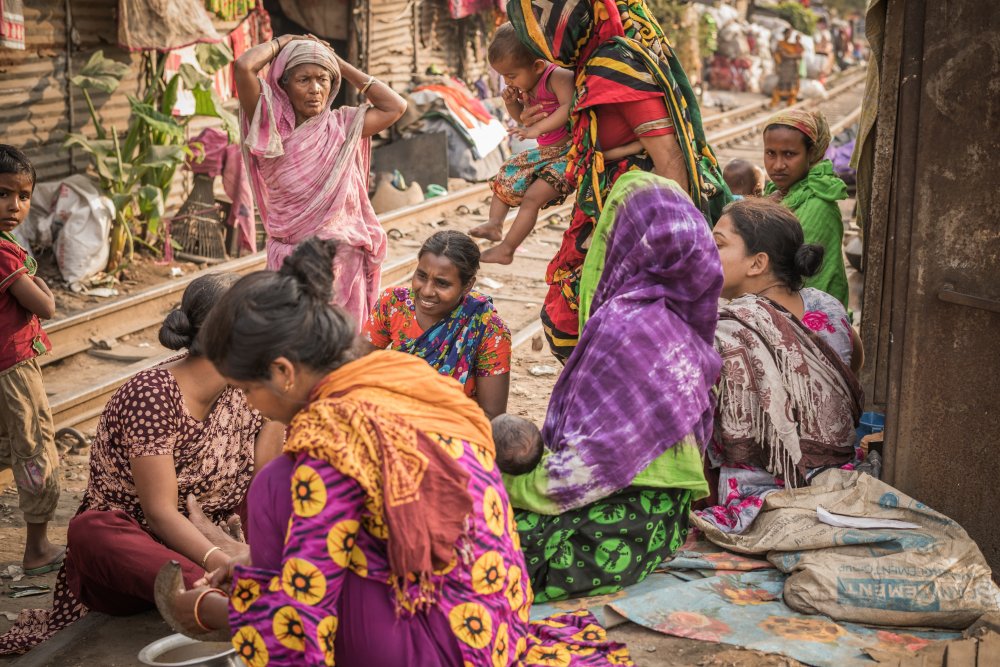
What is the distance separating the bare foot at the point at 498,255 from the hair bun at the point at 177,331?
58.1 inches

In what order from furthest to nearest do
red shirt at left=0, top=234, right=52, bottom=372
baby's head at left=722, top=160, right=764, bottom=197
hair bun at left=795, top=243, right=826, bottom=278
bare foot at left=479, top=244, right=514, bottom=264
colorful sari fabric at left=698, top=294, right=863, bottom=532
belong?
baby's head at left=722, top=160, right=764, bottom=197 → bare foot at left=479, top=244, right=514, bottom=264 → red shirt at left=0, top=234, right=52, bottom=372 → hair bun at left=795, top=243, right=826, bottom=278 → colorful sari fabric at left=698, top=294, right=863, bottom=532

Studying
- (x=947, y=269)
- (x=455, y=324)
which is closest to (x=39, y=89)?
(x=455, y=324)

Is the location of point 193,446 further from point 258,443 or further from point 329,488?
point 329,488

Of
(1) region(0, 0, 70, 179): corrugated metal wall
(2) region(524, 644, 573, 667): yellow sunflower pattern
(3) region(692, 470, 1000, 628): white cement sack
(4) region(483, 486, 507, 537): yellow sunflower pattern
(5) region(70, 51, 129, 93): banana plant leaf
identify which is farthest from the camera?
(1) region(0, 0, 70, 179): corrugated metal wall

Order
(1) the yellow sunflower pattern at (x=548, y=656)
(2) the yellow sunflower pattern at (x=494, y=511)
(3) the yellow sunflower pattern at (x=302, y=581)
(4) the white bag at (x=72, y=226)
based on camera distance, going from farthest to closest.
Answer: (4) the white bag at (x=72, y=226) → (1) the yellow sunflower pattern at (x=548, y=656) → (2) the yellow sunflower pattern at (x=494, y=511) → (3) the yellow sunflower pattern at (x=302, y=581)

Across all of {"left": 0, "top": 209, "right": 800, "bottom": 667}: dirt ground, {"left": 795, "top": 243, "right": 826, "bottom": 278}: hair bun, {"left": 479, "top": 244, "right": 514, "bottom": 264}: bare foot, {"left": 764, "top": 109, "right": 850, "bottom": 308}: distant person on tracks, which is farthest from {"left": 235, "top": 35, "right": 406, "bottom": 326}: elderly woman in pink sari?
{"left": 795, "top": 243, "right": 826, "bottom": 278}: hair bun

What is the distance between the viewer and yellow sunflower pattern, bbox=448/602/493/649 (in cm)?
233

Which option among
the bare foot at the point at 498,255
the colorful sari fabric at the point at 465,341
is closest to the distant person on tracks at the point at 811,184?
the bare foot at the point at 498,255

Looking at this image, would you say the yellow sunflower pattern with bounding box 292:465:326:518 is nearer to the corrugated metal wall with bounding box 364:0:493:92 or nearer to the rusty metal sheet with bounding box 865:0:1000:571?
the rusty metal sheet with bounding box 865:0:1000:571

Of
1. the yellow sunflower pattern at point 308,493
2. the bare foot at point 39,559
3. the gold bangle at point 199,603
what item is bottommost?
the bare foot at point 39,559

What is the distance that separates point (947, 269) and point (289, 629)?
279 centimetres

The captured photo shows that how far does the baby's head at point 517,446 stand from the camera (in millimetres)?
3354

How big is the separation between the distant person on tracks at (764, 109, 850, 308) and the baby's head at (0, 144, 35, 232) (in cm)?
374

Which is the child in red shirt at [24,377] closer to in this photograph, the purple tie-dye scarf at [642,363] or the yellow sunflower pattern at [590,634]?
the purple tie-dye scarf at [642,363]
